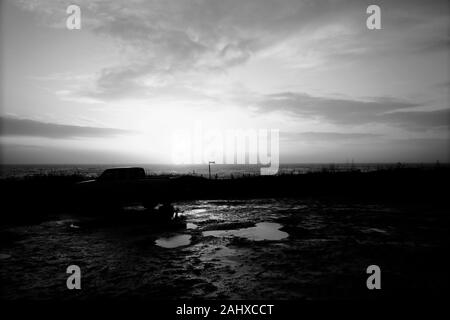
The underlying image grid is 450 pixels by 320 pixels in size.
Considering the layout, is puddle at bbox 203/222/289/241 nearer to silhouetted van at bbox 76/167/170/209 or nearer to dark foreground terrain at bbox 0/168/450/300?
dark foreground terrain at bbox 0/168/450/300

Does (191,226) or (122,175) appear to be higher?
(122,175)

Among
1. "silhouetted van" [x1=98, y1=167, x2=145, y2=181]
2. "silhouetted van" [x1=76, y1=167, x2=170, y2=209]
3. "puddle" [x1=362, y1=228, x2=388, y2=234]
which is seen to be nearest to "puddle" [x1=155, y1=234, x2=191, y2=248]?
"silhouetted van" [x1=76, y1=167, x2=170, y2=209]

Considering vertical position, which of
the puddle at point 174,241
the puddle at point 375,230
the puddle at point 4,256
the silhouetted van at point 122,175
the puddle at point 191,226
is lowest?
the puddle at point 191,226

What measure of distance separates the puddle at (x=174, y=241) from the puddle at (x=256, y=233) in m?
0.84

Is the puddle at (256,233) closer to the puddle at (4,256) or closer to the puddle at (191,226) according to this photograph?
the puddle at (191,226)

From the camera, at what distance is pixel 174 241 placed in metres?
9.01

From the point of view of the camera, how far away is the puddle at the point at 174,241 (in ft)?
28.0

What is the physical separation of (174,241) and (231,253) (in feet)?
7.32

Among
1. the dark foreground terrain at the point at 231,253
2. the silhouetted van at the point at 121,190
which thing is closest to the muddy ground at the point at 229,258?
the dark foreground terrain at the point at 231,253

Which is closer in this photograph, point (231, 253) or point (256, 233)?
point (231, 253)

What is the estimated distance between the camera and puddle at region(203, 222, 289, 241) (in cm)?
951

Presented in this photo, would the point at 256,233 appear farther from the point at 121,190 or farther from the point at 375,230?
the point at 121,190

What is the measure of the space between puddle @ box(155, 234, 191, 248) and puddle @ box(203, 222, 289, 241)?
A: 0.84 m

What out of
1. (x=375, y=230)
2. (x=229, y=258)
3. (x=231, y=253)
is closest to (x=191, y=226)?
(x=231, y=253)
